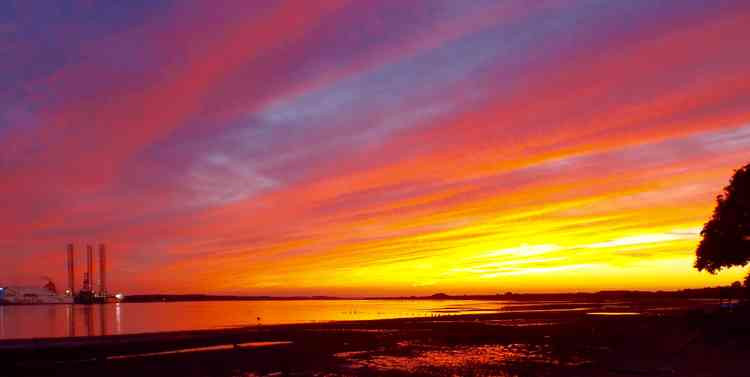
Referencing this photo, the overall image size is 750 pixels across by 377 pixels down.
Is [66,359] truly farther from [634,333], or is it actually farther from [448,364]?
[634,333]

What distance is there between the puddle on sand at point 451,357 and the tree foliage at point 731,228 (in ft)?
69.6

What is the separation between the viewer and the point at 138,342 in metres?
51.5

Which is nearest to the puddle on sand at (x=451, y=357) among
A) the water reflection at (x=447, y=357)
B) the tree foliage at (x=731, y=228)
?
the water reflection at (x=447, y=357)

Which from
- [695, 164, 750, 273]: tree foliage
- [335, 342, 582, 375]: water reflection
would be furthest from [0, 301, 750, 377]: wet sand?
[695, 164, 750, 273]: tree foliage

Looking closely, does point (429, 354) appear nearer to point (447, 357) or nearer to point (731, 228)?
point (447, 357)

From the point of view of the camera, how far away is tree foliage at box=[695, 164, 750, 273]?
51219 mm

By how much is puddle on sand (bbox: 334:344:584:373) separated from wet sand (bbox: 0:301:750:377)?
0.06 meters

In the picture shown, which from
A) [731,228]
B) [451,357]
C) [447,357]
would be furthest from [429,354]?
[731,228]

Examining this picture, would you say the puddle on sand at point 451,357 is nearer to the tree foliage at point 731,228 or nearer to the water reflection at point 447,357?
the water reflection at point 447,357

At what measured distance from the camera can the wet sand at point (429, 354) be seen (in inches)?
1289

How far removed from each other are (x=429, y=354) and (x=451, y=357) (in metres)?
2.28

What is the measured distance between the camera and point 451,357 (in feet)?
131

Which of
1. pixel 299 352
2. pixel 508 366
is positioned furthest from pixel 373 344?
pixel 508 366

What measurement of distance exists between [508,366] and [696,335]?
1808cm
